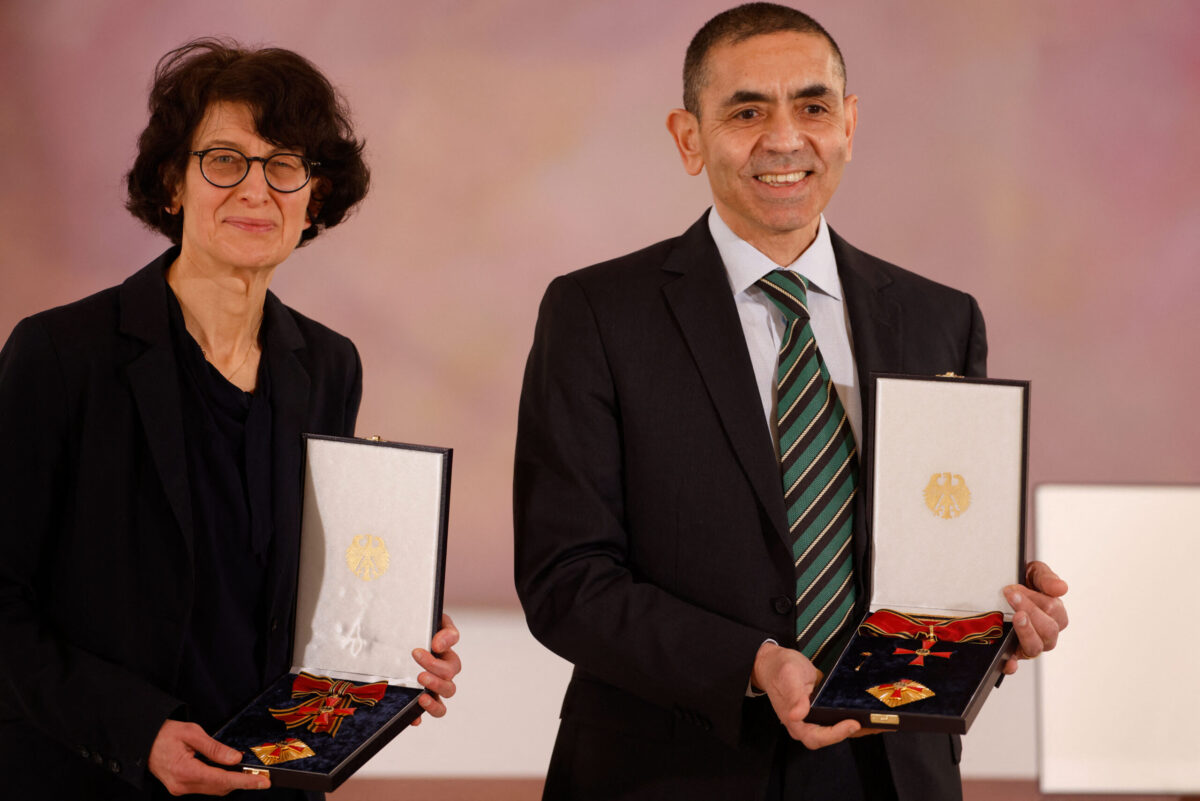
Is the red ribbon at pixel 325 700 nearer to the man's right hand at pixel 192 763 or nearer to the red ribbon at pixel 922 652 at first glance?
the man's right hand at pixel 192 763

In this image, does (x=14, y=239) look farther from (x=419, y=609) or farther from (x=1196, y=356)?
(x=1196, y=356)

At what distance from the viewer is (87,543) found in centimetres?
156

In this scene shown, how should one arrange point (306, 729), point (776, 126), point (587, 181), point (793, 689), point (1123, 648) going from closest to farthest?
point (793, 689), point (306, 729), point (776, 126), point (1123, 648), point (587, 181)

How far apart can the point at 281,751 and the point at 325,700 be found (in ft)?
0.41

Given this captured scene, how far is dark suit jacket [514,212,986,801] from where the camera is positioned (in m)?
1.51

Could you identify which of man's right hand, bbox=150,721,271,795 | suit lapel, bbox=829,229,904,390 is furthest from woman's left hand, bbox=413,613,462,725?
suit lapel, bbox=829,229,904,390

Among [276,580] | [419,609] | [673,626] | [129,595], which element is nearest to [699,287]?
[673,626]

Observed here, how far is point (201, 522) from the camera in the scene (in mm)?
1605

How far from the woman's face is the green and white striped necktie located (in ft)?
2.29

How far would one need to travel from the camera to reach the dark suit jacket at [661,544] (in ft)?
4.94

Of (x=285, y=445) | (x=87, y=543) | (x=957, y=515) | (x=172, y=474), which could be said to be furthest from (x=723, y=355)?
(x=87, y=543)

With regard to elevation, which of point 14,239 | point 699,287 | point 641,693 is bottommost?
point 641,693

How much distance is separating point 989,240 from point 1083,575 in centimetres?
144

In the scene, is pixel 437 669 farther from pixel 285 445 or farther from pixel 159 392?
pixel 159 392
